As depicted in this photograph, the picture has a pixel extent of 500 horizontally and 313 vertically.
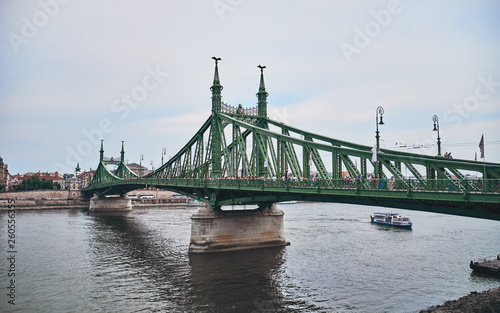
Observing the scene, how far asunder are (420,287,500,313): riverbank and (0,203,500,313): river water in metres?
2.17

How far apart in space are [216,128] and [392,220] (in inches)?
1449

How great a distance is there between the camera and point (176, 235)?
57406mm

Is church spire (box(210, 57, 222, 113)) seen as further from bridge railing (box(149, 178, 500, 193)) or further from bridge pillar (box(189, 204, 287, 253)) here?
bridge railing (box(149, 178, 500, 193))

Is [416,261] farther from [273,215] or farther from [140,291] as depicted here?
[140,291]

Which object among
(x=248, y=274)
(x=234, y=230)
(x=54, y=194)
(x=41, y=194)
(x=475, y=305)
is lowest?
(x=248, y=274)

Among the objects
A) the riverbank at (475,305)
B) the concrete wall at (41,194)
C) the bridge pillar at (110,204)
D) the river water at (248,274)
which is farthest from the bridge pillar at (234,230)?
the concrete wall at (41,194)

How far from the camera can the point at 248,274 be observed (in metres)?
33.3

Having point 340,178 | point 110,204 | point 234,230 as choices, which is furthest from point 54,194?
point 340,178

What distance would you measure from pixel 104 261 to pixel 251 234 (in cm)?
1676

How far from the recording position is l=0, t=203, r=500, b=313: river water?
26062mm

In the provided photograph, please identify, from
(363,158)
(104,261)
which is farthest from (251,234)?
(363,158)

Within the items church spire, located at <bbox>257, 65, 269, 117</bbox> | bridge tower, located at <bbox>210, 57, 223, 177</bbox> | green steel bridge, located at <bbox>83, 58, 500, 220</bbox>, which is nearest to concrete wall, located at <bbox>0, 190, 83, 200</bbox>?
green steel bridge, located at <bbox>83, 58, 500, 220</bbox>

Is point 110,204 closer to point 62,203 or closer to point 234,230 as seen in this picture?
point 62,203

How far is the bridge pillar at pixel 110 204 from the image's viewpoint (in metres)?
109
